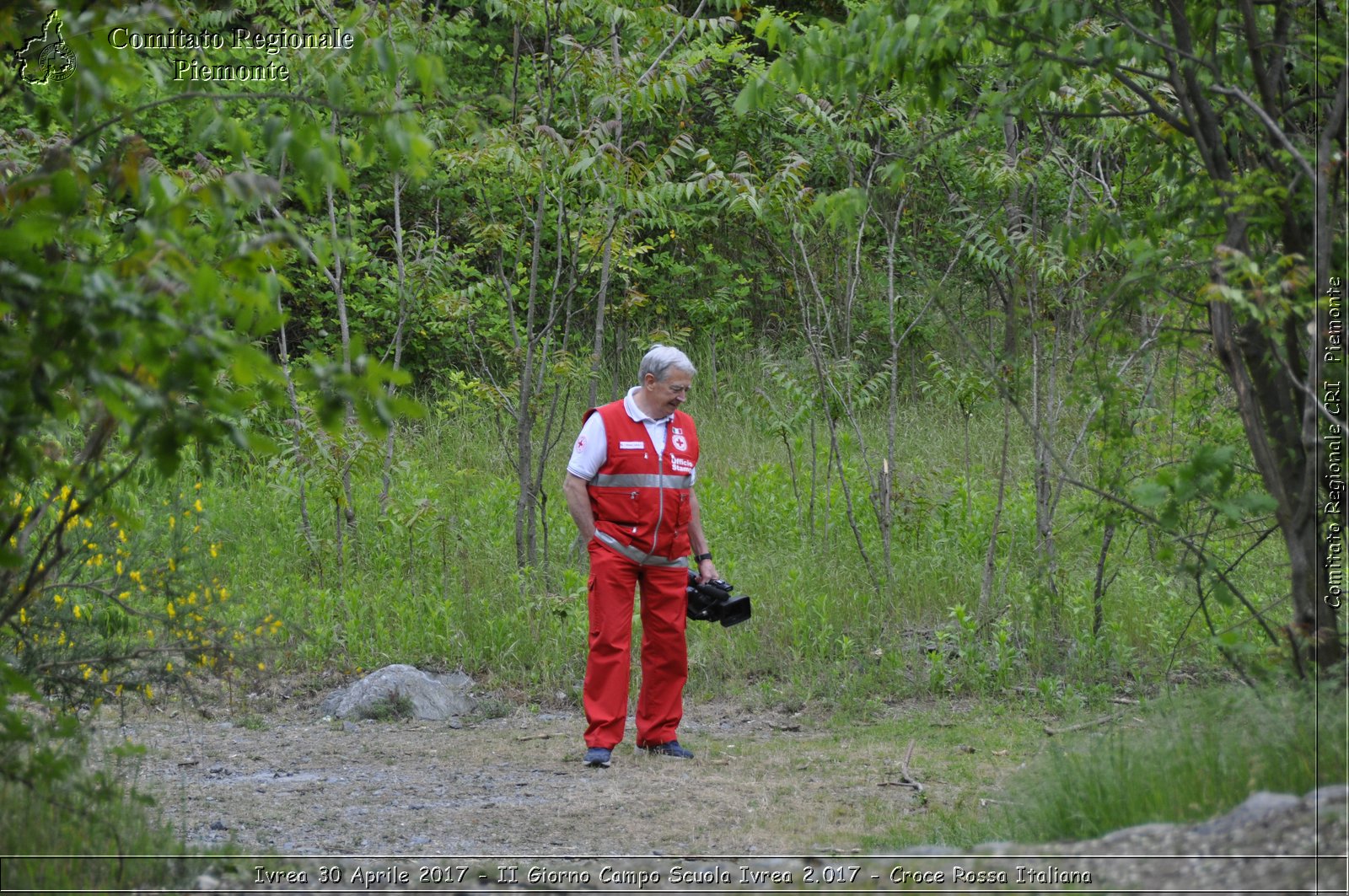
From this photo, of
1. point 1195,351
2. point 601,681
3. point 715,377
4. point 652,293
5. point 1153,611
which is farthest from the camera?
point 652,293

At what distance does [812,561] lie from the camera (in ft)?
30.8

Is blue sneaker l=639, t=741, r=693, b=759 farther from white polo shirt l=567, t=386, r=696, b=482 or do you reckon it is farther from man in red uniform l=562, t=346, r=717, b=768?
white polo shirt l=567, t=386, r=696, b=482

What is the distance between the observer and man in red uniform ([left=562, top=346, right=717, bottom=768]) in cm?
653

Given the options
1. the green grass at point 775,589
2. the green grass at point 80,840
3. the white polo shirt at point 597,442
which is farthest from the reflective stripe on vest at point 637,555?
the green grass at point 80,840

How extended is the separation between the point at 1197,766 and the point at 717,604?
2.89 m

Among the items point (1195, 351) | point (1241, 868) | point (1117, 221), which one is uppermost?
point (1117, 221)

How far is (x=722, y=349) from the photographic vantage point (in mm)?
14805

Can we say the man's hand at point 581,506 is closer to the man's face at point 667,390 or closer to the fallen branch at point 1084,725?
the man's face at point 667,390

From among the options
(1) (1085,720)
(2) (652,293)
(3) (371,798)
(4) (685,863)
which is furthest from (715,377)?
(4) (685,863)

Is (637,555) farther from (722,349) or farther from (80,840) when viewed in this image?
(722,349)

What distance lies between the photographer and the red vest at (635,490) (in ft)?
21.4

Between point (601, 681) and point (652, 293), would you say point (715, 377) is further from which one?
point (601, 681)

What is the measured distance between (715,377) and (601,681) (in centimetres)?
750

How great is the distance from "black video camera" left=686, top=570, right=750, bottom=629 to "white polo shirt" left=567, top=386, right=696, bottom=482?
751 millimetres
